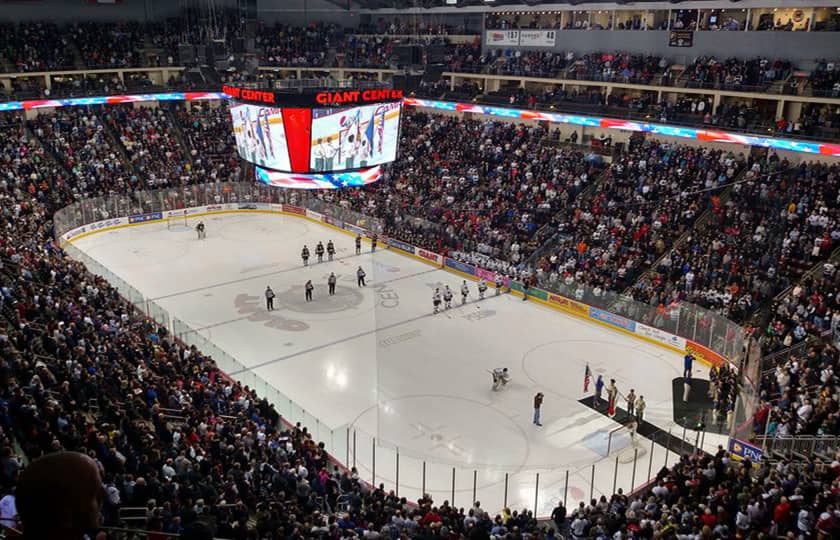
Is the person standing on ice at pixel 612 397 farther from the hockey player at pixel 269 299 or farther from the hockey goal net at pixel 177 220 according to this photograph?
the hockey goal net at pixel 177 220

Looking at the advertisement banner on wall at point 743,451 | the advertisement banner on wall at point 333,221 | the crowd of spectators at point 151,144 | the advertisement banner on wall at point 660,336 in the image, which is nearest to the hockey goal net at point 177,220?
the crowd of spectators at point 151,144

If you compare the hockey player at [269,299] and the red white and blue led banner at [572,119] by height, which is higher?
the red white and blue led banner at [572,119]

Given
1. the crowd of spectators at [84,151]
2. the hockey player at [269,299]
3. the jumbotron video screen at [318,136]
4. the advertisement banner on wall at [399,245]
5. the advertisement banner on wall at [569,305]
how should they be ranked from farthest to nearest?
the crowd of spectators at [84,151], the advertisement banner on wall at [399,245], the advertisement banner on wall at [569,305], the hockey player at [269,299], the jumbotron video screen at [318,136]

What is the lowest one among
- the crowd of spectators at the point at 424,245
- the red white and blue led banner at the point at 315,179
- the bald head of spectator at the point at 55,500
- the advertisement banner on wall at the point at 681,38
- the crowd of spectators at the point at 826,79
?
the crowd of spectators at the point at 424,245

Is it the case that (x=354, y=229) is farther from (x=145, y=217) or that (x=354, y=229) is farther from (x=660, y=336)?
(x=660, y=336)

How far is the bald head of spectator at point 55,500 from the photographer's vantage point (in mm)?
2553

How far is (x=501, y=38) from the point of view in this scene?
4753 centimetres

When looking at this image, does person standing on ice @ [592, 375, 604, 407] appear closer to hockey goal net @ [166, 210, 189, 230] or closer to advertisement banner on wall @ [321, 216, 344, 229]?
advertisement banner on wall @ [321, 216, 344, 229]

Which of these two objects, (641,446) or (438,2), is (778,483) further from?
(438,2)

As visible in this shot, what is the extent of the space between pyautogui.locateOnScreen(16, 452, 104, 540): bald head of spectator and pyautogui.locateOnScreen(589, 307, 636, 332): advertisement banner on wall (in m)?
26.2

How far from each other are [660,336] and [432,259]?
13.2 m

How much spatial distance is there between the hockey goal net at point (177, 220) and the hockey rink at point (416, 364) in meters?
3.04

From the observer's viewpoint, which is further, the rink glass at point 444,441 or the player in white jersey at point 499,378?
the player in white jersey at point 499,378

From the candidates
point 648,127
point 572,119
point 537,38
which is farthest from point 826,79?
point 537,38
